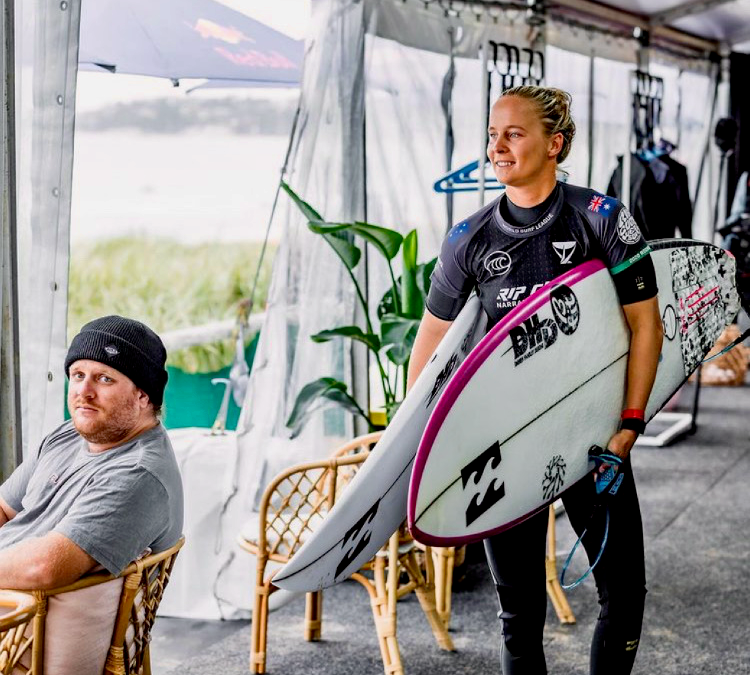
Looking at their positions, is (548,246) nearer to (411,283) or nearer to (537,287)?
(537,287)

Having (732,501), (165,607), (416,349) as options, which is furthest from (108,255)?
(416,349)

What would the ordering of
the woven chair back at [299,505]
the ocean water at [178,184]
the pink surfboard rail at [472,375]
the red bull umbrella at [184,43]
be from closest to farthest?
the pink surfboard rail at [472,375] → the woven chair back at [299,505] → the red bull umbrella at [184,43] → the ocean water at [178,184]

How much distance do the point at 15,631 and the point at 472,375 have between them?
33.3 inches

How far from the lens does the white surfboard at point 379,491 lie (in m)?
1.82

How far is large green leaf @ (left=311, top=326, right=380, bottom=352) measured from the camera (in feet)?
9.41

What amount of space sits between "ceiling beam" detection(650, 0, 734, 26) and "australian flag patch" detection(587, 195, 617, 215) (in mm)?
3778

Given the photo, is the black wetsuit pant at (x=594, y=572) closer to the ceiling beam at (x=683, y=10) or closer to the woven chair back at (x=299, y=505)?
the woven chair back at (x=299, y=505)

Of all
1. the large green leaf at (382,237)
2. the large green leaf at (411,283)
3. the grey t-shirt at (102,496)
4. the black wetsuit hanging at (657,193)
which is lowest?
the grey t-shirt at (102,496)

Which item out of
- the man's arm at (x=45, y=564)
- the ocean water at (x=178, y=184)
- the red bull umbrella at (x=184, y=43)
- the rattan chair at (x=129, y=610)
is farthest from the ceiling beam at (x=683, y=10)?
the man's arm at (x=45, y=564)

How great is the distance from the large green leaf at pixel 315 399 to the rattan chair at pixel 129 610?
1.15 meters

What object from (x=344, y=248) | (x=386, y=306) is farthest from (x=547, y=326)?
(x=386, y=306)

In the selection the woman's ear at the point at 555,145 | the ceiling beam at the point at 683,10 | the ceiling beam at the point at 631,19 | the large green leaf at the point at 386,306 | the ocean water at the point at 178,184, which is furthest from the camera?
the ocean water at the point at 178,184

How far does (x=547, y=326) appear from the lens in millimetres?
1855

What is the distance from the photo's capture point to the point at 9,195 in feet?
7.23
